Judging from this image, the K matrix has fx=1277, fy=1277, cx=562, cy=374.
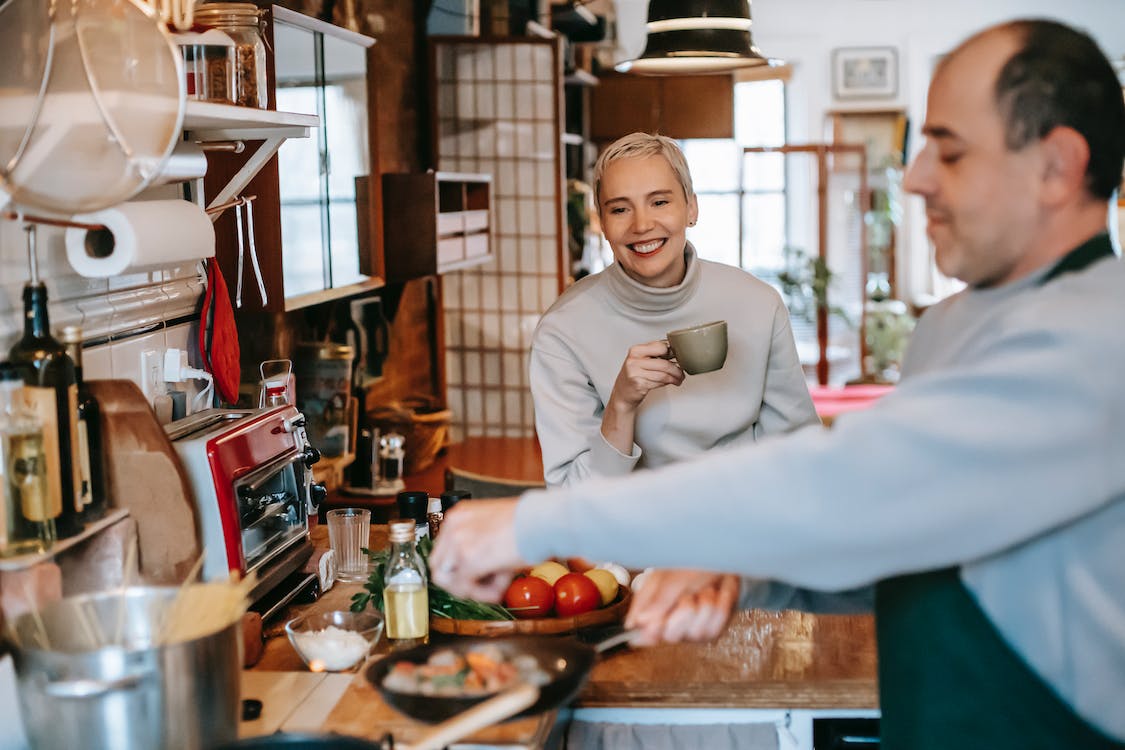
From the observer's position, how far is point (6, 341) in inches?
72.4

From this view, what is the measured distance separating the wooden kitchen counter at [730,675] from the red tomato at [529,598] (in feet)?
0.43

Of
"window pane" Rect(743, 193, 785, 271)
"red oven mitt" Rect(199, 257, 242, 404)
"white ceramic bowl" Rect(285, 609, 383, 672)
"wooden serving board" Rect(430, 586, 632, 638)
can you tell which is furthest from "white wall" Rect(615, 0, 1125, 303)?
"white ceramic bowl" Rect(285, 609, 383, 672)

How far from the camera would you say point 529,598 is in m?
2.00

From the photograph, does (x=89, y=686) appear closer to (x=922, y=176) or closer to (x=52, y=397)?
(x=52, y=397)

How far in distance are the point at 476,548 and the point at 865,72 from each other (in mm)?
9085

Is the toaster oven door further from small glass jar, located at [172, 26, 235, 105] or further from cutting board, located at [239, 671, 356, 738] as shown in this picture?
small glass jar, located at [172, 26, 235, 105]

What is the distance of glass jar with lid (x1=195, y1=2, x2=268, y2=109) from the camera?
86.4 inches

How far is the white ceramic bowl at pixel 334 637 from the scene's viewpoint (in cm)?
188

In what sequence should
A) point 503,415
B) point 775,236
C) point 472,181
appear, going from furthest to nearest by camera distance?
1. point 775,236
2. point 503,415
3. point 472,181

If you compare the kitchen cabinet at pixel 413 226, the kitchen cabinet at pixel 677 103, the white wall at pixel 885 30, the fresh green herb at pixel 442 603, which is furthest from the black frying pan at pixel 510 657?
the white wall at pixel 885 30

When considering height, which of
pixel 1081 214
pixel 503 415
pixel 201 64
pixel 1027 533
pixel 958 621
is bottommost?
pixel 503 415

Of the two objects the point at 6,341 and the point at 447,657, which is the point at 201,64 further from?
the point at 447,657

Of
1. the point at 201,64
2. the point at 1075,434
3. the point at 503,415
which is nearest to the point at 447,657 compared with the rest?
the point at 1075,434

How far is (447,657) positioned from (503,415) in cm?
368
